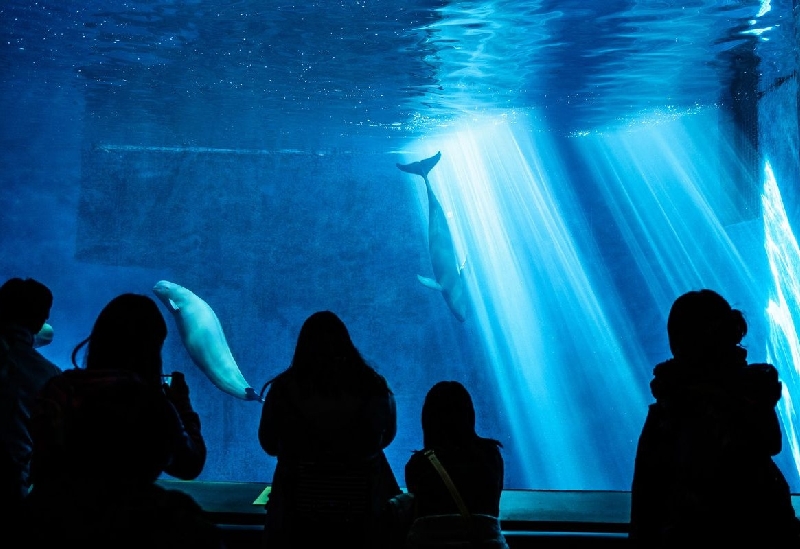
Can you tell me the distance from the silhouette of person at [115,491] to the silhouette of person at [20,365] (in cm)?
170

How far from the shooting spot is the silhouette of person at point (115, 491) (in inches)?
79.4

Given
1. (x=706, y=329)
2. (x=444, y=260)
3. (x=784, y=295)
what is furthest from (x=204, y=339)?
(x=784, y=295)

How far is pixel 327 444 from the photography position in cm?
329

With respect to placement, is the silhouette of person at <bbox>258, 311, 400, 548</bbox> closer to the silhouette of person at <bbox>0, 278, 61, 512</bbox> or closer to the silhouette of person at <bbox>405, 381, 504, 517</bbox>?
the silhouette of person at <bbox>405, 381, 504, 517</bbox>

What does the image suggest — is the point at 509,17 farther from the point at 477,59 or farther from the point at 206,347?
the point at 206,347

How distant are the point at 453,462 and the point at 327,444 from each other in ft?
2.14

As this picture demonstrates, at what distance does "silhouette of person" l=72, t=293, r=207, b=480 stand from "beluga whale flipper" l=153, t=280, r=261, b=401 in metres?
8.61

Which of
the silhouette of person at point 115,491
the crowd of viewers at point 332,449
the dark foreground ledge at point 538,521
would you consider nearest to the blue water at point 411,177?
the dark foreground ledge at point 538,521

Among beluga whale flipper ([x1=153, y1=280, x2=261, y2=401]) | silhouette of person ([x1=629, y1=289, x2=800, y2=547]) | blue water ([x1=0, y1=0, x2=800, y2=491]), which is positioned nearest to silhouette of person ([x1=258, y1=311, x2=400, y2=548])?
silhouette of person ([x1=629, y1=289, x2=800, y2=547])

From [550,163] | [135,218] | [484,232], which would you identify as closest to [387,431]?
[135,218]

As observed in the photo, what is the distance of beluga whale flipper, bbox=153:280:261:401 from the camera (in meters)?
11.6

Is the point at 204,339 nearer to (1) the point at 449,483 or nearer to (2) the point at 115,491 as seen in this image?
(1) the point at 449,483

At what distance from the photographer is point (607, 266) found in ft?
74.8

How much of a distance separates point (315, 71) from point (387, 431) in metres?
11.5
